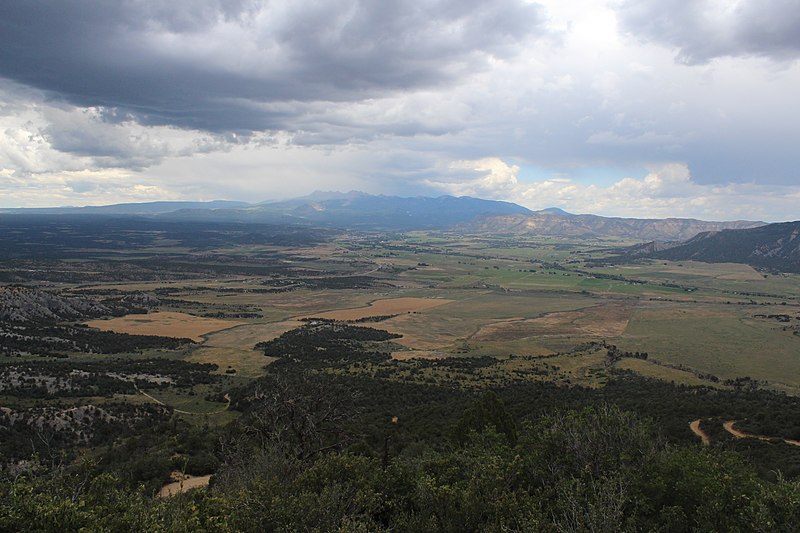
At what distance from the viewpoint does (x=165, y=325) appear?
9238cm

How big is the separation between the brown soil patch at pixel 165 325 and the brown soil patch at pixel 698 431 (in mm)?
67306

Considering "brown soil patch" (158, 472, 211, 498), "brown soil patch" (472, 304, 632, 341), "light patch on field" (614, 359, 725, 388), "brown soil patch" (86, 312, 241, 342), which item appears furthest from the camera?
"brown soil patch" (472, 304, 632, 341)

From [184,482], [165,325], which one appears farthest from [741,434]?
[165,325]

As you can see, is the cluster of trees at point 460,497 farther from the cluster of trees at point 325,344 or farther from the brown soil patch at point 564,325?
the brown soil patch at point 564,325

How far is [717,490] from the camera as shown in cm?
1734

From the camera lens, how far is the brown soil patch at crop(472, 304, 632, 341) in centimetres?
9262

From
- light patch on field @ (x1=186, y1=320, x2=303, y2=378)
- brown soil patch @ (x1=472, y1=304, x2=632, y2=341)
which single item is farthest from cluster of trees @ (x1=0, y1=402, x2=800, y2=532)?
brown soil patch @ (x1=472, y1=304, x2=632, y2=341)

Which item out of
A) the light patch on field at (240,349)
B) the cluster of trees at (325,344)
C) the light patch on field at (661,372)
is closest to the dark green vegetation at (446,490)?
the light patch on field at (240,349)

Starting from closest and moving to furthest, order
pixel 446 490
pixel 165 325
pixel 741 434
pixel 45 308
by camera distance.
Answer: pixel 446 490
pixel 741 434
pixel 45 308
pixel 165 325

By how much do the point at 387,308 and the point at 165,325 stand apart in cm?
4765

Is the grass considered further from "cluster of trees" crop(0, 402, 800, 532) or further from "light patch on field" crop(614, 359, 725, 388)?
"cluster of trees" crop(0, 402, 800, 532)

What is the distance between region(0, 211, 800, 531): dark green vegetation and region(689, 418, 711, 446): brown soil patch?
0.70m

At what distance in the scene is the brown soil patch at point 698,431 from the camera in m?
35.2

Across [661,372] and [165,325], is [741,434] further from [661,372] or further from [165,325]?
[165,325]
